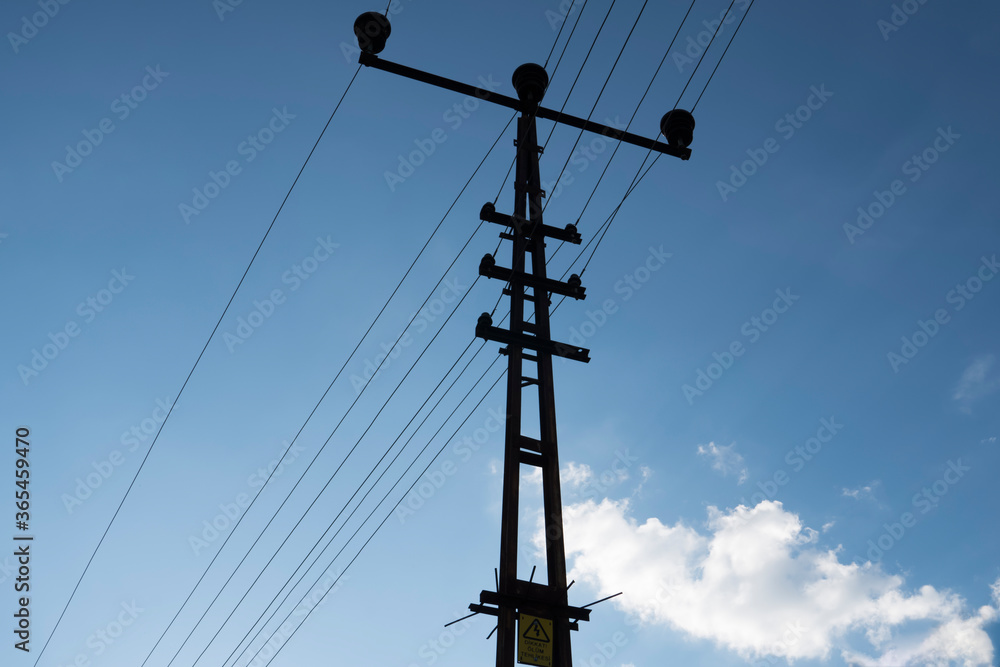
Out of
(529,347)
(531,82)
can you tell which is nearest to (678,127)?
(531,82)

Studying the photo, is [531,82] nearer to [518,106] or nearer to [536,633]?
[518,106]

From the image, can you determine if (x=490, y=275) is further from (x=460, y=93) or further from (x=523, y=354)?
(x=460, y=93)

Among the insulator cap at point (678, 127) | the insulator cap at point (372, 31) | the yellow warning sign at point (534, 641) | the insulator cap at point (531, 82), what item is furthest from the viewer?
the insulator cap at point (531, 82)

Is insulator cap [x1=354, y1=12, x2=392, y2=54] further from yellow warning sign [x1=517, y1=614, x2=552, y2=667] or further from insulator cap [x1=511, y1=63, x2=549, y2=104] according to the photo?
yellow warning sign [x1=517, y1=614, x2=552, y2=667]

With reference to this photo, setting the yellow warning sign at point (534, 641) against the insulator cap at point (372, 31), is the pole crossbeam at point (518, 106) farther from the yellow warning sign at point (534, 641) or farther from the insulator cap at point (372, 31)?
the yellow warning sign at point (534, 641)

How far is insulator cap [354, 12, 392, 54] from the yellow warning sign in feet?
27.0

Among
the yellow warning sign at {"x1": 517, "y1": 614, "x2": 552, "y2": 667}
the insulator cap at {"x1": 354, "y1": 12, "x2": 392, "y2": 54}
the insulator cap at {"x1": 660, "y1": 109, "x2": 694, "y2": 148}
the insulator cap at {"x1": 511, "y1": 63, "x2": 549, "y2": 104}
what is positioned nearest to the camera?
the yellow warning sign at {"x1": 517, "y1": 614, "x2": 552, "y2": 667}

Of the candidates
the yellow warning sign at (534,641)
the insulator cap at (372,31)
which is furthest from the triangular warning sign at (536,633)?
the insulator cap at (372,31)

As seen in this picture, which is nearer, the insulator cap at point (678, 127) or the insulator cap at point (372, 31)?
the insulator cap at point (372, 31)

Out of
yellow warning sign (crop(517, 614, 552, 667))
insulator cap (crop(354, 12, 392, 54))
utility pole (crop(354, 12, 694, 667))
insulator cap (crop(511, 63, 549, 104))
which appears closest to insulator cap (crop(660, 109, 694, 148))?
utility pole (crop(354, 12, 694, 667))

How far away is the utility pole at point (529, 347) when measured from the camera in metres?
7.95

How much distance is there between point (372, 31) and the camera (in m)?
10.8

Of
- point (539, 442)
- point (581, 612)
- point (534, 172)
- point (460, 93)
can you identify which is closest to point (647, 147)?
point (534, 172)

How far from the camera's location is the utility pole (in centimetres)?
795
